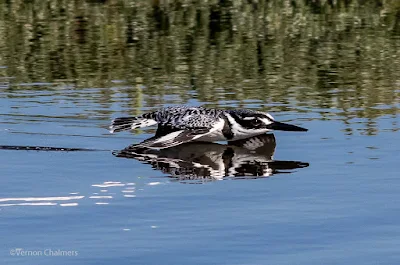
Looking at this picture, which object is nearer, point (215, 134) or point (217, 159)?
point (217, 159)

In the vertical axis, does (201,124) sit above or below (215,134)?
above

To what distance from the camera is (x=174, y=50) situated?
51.9ft

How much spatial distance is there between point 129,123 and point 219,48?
560 cm

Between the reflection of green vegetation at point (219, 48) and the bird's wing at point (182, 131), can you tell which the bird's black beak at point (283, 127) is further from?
the reflection of green vegetation at point (219, 48)

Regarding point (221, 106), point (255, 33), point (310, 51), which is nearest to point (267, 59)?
point (310, 51)

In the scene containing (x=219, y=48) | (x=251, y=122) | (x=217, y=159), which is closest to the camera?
(x=217, y=159)

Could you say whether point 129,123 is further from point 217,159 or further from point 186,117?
point 217,159

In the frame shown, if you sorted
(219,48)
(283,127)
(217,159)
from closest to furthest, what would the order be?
(217,159)
(283,127)
(219,48)

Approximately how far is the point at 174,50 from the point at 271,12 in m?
3.93

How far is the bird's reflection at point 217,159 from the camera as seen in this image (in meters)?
8.90

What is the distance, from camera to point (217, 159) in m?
9.67

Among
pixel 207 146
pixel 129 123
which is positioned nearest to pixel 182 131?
pixel 207 146

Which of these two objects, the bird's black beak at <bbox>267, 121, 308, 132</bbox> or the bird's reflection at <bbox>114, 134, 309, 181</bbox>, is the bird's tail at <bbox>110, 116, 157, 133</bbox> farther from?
the bird's black beak at <bbox>267, 121, 308, 132</bbox>

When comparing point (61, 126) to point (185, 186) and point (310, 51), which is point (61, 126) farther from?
point (310, 51)
